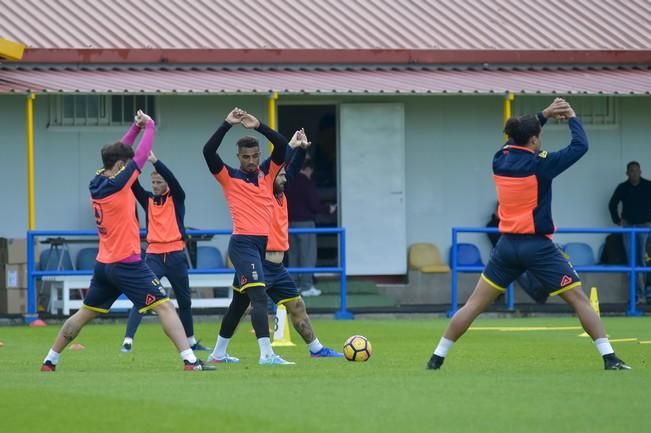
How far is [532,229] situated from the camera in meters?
11.9

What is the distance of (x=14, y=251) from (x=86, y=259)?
1.39 m

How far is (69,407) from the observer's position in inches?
386

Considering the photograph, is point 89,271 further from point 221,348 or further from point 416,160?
point 221,348

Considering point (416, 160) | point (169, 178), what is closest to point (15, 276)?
point (416, 160)

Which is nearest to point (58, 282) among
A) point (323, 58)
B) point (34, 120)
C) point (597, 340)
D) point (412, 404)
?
point (34, 120)

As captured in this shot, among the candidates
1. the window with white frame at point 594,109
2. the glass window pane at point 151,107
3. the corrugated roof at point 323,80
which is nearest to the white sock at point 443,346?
the corrugated roof at point 323,80

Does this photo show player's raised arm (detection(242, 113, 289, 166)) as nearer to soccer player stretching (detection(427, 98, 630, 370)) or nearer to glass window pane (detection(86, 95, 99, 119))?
soccer player stretching (detection(427, 98, 630, 370))

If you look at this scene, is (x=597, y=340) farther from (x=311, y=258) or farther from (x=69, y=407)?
(x=311, y=258)

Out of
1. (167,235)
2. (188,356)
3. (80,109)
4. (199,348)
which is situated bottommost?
(199,348)

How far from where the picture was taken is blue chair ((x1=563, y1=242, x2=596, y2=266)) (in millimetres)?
25109

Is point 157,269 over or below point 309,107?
below

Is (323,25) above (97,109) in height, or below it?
above

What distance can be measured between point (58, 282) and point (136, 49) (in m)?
3.82

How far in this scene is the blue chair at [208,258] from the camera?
23.9 metres
